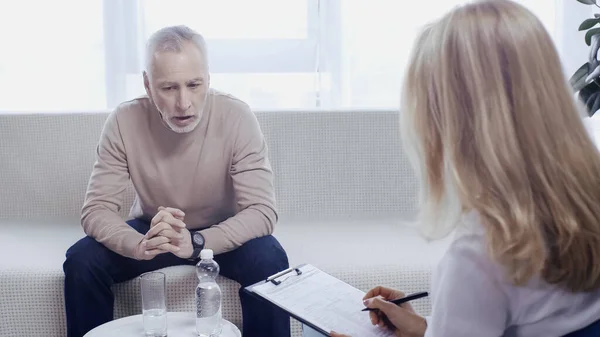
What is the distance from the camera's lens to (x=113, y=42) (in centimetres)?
321

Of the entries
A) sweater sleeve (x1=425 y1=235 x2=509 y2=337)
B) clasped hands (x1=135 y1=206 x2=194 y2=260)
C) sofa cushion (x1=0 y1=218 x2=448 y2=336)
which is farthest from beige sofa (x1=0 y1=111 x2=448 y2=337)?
sweater sleeve (x1=425 y1=235 x2=509 y2=337)

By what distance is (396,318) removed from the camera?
117 cm

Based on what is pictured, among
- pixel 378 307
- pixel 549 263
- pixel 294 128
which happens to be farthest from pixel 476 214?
pixel 294 128

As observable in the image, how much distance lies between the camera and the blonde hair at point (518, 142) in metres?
0.83

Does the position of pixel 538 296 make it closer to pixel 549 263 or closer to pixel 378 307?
pixel 549 263

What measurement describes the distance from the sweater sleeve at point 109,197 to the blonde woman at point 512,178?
114 centimetres

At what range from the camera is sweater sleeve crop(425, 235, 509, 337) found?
2.74 ft

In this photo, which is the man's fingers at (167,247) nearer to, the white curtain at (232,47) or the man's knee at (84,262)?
the man's knee at (84,262)

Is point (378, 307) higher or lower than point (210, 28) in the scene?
lower

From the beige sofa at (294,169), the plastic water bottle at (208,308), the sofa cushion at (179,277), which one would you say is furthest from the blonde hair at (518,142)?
the beige sofa at (294,169)

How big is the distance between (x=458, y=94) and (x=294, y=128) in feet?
5.39

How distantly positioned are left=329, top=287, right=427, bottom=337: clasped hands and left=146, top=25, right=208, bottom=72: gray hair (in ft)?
3.19

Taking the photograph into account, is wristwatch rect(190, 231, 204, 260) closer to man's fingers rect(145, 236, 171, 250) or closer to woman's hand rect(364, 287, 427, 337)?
man's fingers rect(145, 236, 171, 250)

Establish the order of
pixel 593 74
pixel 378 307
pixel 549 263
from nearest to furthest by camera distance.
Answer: pixel 549 263 < pixel 378 307 < pixel 593 74
